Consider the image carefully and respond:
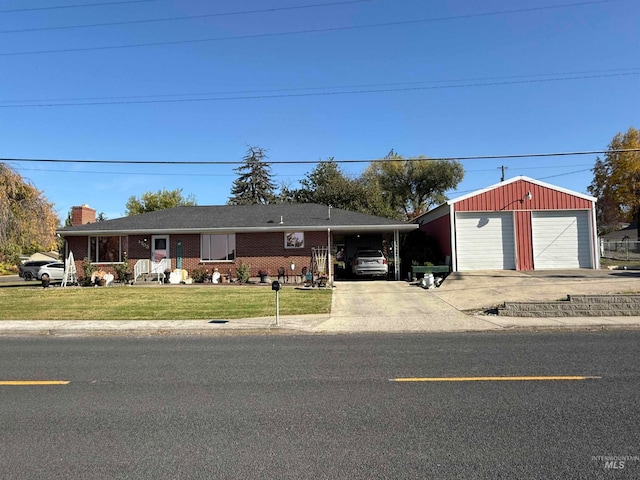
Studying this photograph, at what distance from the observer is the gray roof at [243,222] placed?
76.3 ft

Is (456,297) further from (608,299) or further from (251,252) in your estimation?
(251,252)

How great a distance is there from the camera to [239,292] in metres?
18.4

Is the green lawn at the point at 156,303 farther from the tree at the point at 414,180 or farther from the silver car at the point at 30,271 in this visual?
the tree at the point at 414,180

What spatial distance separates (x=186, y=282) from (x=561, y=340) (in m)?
18.1

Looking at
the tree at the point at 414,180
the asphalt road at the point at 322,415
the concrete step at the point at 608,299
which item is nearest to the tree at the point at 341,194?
the tree at the point at 414,180

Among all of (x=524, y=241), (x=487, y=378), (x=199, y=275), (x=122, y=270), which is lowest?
(x=487, y=378)

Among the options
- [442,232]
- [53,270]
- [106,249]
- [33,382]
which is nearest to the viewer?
[33,382]

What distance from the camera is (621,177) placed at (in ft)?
167

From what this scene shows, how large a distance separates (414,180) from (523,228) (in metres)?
32.1

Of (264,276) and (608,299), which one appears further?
(264,276)

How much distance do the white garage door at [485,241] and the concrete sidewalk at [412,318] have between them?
3.44 meters

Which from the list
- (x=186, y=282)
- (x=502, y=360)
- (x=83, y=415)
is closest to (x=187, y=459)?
(x=83, y=415)

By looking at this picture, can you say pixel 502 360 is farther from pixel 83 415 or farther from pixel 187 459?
pixel 83 415

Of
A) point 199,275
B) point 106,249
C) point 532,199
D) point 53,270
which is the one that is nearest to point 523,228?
point 532,199
